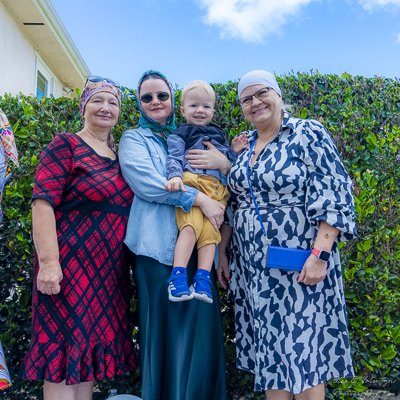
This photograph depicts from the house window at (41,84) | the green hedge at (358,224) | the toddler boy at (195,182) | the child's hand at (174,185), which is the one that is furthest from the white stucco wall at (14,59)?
the child's hand at (174,185)

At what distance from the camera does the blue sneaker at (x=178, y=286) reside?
2.16 m

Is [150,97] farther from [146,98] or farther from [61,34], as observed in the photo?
[61,34]

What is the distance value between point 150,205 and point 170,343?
2.84 feet

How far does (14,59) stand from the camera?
7.98 metres

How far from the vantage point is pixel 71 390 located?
2.27m

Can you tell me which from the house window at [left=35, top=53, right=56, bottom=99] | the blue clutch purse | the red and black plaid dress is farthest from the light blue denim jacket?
the house window at [left=35, top=53, right=56, bottom=99]

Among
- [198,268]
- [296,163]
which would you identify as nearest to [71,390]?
[198,268]

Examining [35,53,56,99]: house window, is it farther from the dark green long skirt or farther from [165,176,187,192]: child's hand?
the dark green long skirt

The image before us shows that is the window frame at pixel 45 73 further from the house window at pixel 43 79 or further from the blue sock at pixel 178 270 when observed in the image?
the blue sock at pixel 178 270

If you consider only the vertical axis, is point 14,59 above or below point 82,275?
above

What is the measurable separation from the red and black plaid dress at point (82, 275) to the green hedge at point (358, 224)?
80cm

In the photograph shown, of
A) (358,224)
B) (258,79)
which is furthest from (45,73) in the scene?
(358,224)

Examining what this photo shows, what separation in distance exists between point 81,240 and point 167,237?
20.7 inches

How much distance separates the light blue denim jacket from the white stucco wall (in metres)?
6.11
